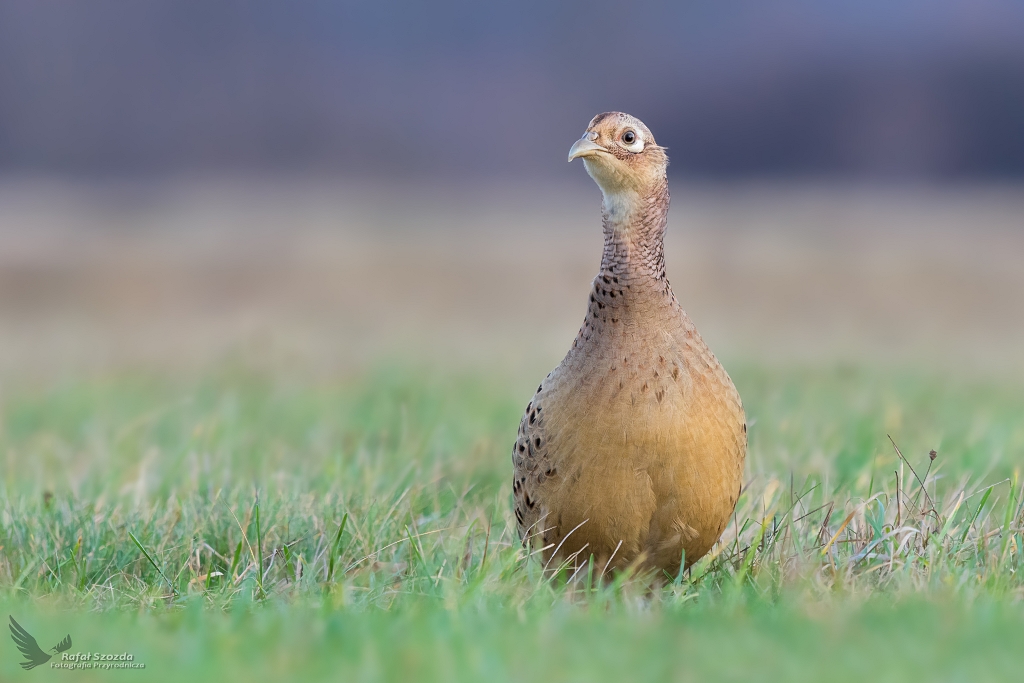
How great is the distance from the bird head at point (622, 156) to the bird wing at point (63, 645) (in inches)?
84.8

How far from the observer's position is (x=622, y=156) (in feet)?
13.5

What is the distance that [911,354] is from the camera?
10.5 metres

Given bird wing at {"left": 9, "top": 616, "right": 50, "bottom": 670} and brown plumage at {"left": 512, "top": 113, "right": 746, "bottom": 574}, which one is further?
brown plumage at {"left": 512, "top": 113, "right": 746, "bottom": 574}

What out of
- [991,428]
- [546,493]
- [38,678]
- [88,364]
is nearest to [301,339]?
[88,364]

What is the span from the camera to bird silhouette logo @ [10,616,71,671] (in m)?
2.92

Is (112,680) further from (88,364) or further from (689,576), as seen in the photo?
(88,364)

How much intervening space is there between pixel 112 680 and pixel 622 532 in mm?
1809

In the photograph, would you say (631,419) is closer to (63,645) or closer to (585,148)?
(585,148)

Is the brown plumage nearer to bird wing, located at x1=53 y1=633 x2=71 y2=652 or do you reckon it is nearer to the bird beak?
the bird beak

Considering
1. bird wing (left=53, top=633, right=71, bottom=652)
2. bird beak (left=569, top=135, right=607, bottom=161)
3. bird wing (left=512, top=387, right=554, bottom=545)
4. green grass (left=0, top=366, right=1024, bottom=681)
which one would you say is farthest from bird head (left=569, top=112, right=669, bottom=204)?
bird wing (left=53, top=633, right=71, bottom=652)

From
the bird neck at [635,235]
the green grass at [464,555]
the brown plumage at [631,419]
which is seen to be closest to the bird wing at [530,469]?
the brown plumage at [631,419]

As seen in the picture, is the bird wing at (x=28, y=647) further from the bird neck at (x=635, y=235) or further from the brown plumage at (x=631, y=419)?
the bird neck at (x=635, y=235)

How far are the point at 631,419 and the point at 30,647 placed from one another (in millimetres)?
1885

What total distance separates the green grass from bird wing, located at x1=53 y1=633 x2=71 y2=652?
0.02 m
